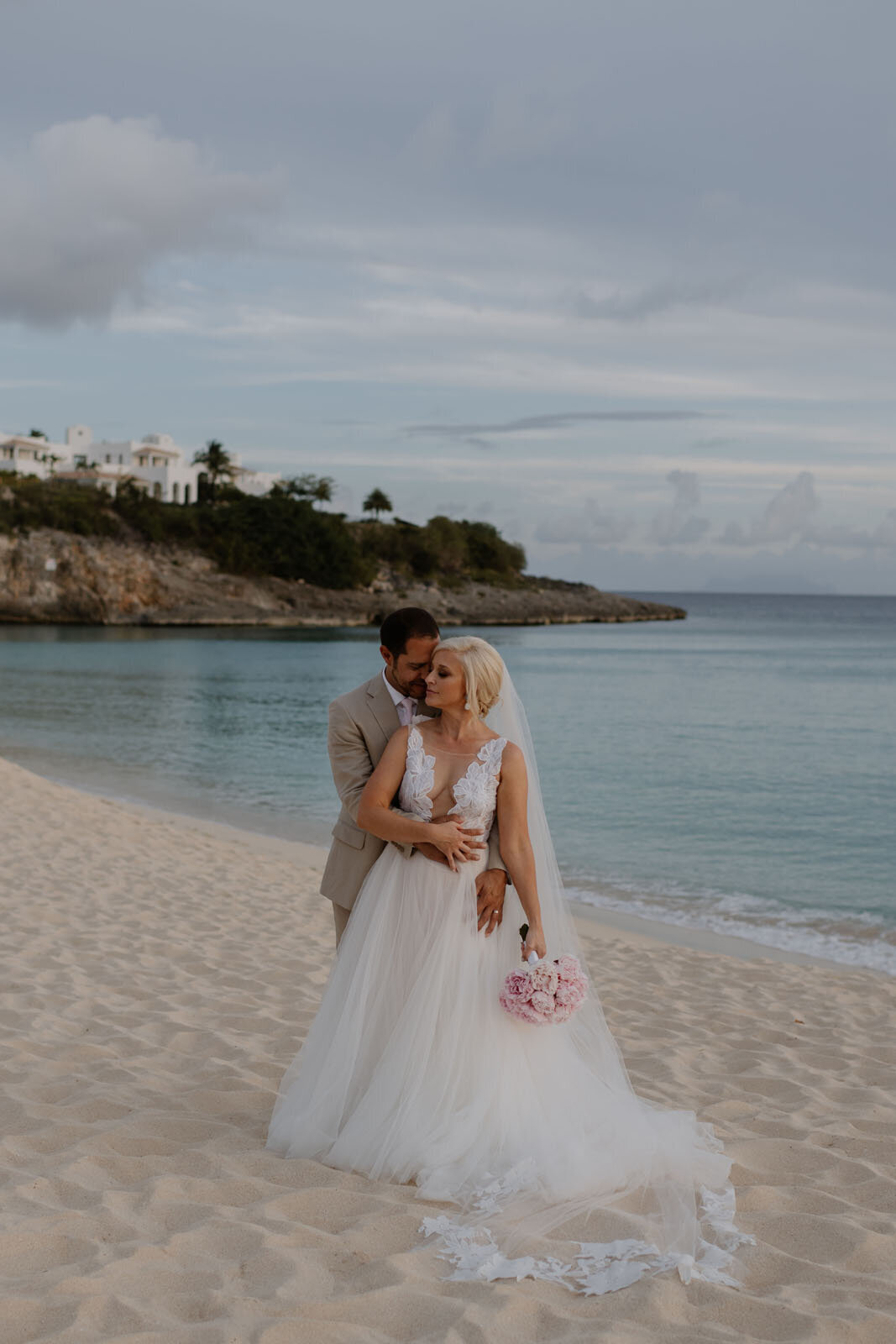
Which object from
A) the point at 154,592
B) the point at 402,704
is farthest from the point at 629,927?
the point at 154,592

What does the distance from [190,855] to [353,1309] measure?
907 centimetres

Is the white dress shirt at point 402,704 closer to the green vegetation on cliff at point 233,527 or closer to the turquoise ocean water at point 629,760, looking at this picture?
the turquoise ocean water at point 629,760

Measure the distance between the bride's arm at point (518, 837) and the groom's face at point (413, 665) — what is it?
39cm

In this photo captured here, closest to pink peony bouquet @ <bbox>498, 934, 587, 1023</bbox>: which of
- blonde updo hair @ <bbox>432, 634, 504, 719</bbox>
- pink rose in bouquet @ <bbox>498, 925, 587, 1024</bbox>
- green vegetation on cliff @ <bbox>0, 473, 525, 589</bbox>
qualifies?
pink rose in bouquet @ <bbox>498, 925, 587, 1024</bbox>

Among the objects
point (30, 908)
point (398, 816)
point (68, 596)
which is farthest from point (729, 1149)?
point (68, 596)

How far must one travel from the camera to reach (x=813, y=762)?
882 inches

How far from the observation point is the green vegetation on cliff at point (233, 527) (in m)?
74.9

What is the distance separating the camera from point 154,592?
75500mm

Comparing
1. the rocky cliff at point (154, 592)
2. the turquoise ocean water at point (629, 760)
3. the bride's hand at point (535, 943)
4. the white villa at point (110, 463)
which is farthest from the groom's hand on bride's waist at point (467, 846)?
the white villa at point (110, 463)

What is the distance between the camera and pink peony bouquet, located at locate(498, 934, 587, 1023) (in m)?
3.72

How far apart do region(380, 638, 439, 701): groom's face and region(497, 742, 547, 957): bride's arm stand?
0.39m

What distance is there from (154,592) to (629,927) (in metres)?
69.5

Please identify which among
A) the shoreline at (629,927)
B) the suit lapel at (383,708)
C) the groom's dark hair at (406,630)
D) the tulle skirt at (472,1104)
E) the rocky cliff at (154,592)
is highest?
the rocky cliff at (154,592)

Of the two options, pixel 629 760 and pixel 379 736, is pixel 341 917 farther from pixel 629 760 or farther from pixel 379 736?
pixel 629 760
